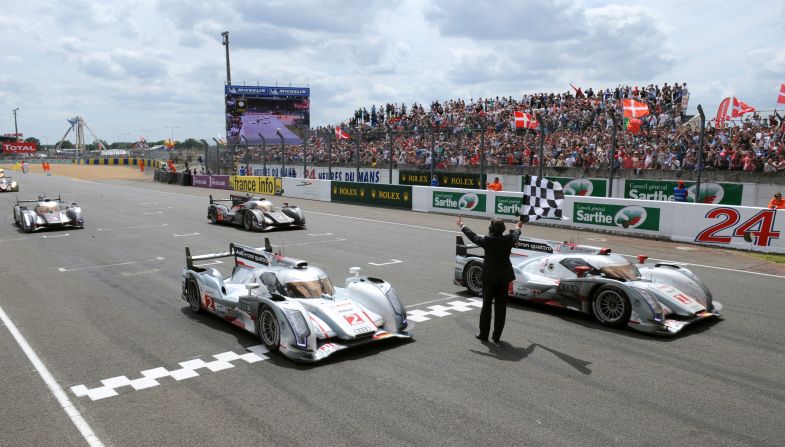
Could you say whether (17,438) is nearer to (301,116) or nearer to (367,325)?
(367,325)

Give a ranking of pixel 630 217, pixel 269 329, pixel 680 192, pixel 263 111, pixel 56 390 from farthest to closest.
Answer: pixel 263 111, pixel 680 192, pixel 630 217, pixel 269 329, pixel 56 390

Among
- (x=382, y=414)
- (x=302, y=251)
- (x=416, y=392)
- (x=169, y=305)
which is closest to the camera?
(x=382, y=414)

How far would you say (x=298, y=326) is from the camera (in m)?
7.04

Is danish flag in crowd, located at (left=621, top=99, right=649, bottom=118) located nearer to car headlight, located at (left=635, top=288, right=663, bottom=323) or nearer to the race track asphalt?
the race track asphalt

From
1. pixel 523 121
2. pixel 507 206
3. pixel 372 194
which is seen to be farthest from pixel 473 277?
pixel 372 194

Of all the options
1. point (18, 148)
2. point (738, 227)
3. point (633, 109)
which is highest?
point (633, 109)

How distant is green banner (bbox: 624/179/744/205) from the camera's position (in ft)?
67.9

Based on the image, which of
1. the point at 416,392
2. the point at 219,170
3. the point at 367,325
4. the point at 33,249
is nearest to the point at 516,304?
the point at 367,325

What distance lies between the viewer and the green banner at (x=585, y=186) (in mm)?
24703

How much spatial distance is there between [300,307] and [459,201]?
18034 mm

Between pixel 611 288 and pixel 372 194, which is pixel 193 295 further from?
pixel 372 194

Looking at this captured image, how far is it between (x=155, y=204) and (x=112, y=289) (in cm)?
1908

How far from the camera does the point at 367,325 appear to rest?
7445 mm

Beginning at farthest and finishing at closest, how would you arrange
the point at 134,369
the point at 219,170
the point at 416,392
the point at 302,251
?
the point at 219,170, the point at 302,251, the point at 134,369, the point at 416,392
